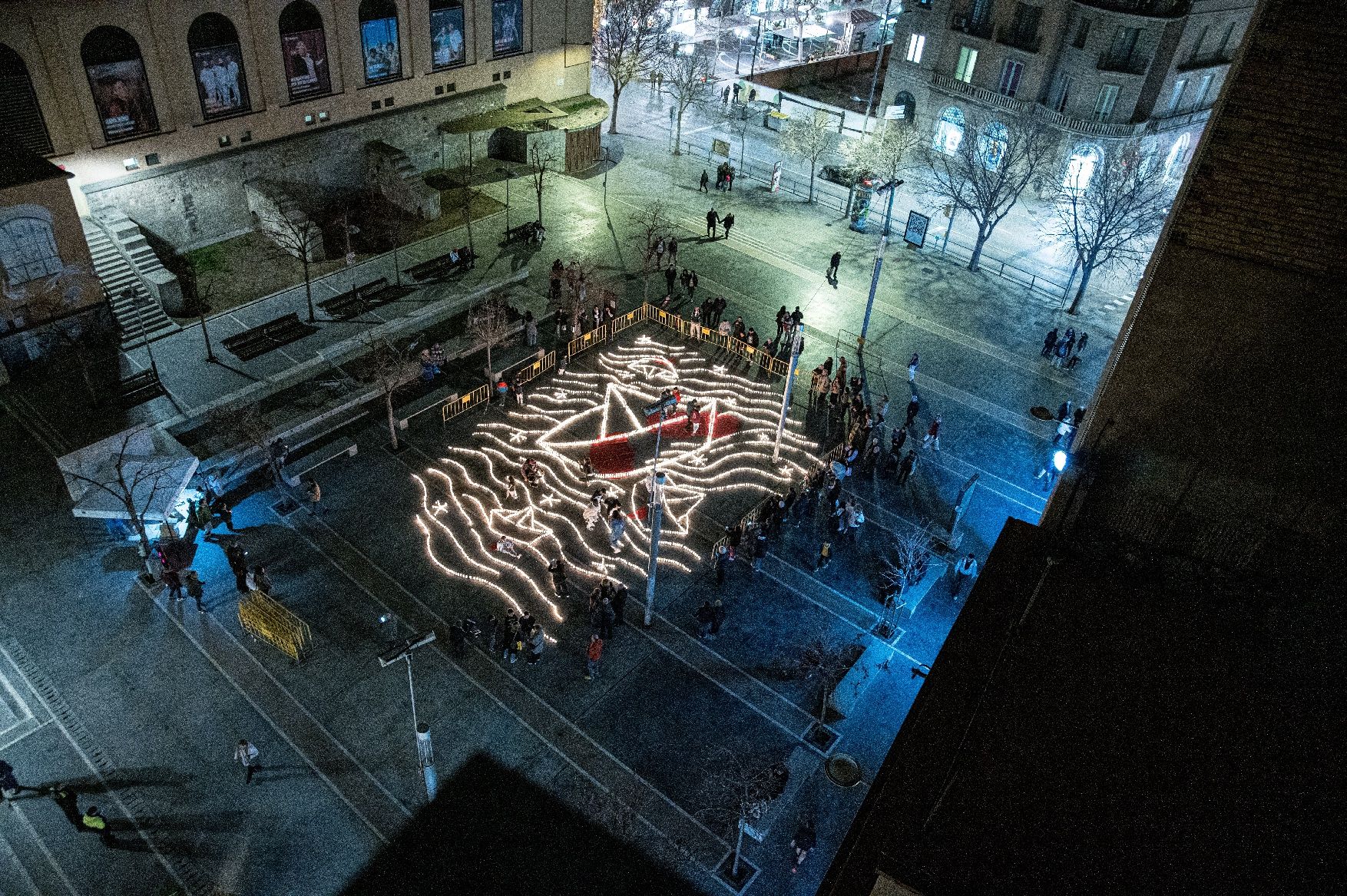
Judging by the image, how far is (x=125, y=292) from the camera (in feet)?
122

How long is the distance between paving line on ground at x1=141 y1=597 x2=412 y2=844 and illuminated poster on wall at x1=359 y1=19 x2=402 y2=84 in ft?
101

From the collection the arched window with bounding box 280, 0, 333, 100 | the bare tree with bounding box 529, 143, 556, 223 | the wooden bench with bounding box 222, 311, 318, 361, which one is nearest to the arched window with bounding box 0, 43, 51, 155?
the wooden bench with bounding box 222, 311, 318, 361

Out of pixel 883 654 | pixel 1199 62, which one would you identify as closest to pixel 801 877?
pixel 883 654

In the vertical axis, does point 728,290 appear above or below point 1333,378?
below

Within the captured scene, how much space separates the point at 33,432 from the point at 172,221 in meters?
13.6

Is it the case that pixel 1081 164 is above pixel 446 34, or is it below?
below

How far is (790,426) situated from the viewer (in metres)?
35.9

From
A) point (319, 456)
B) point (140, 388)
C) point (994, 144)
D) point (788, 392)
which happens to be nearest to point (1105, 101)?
point (994, 144)

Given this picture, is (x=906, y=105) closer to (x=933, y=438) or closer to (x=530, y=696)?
(x=933, y=438)

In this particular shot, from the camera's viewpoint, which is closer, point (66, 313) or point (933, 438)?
point (66, 313)

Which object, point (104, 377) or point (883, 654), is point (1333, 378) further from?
point (104, 377)

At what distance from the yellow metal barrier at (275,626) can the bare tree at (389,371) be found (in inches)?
327

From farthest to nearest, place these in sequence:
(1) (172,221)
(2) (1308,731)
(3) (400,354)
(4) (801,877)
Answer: (1) (172,221), (3) (400,354), (4) (801,877), (2) (1308,731)

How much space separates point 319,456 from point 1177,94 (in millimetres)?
49280
